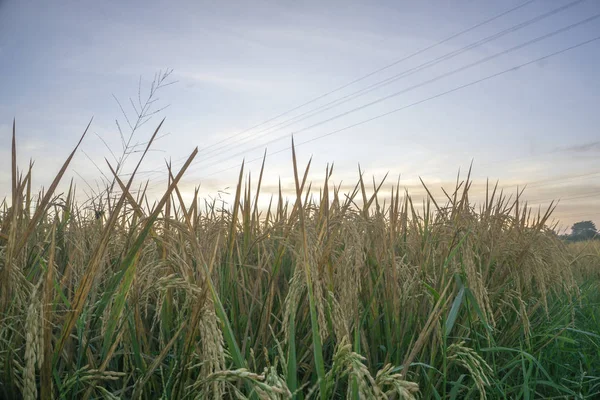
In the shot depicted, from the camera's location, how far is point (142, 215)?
5.79ft

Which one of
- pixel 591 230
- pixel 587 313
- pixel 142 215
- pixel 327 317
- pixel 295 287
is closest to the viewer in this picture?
pixel 295 287

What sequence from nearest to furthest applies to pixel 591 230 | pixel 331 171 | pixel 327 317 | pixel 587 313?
pixel 327 317 → pixel 331 171 → pixel 587 313 → pixel 591 230

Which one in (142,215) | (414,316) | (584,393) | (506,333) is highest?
(142,215)

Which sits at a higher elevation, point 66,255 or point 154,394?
point 66,255

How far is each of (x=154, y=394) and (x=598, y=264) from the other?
36.0ft

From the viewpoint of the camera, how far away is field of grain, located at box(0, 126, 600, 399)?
1403mm

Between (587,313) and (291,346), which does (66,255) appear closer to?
(291,346)

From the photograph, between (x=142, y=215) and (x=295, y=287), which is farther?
(x=142, y=215)

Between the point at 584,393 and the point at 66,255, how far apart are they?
358 cm

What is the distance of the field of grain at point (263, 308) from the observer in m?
1.40

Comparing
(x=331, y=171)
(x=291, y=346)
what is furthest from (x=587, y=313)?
(x=291, y=346)

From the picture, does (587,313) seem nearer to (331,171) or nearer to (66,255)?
(331,171)

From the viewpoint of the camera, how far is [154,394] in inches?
72.4

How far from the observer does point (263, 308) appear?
2.12 m
